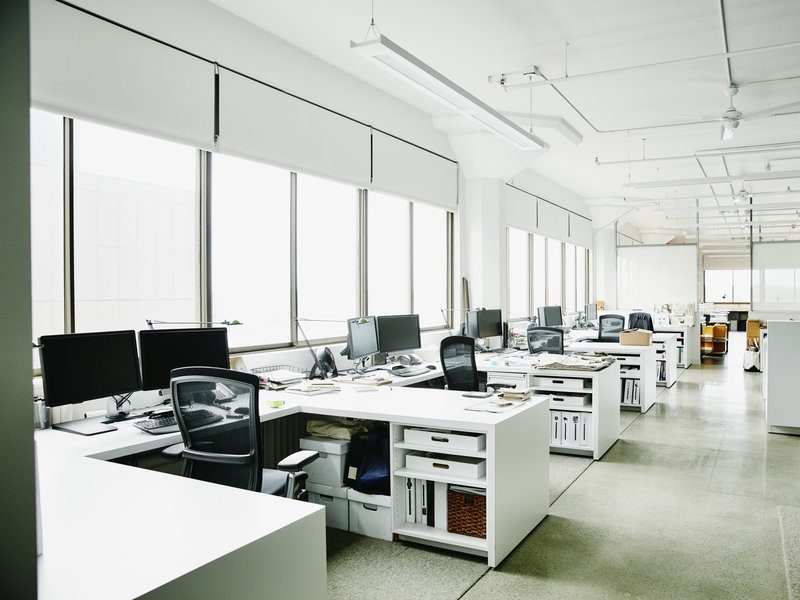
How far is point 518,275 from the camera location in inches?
389

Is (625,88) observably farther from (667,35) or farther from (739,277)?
(739,277)

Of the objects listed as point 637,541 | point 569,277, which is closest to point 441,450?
point 637,541

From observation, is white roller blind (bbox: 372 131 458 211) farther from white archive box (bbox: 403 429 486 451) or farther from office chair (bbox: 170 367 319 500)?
office chair (bbox: 170 367 319 500)

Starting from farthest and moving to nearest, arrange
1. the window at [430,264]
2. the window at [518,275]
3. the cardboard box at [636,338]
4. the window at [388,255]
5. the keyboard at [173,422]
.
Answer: the window at [518,275] < the window at [430,264] < the cardboard box at [636,338] < the window at [388,255] < the keyboard at [173,422]

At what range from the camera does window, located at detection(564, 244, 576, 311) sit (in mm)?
12016

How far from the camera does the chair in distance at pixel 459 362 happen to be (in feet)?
15.8

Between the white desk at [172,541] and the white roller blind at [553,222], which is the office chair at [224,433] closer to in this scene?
the white desk at [172,541]

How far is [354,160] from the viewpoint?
18.3 feet

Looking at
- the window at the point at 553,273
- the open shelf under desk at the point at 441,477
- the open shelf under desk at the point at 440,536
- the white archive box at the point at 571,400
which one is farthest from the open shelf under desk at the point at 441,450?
the window at the point at 553,273

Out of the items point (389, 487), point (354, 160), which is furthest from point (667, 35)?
point (389, 487)

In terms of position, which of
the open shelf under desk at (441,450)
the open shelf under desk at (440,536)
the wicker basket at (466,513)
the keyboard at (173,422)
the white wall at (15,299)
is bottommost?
the open shelf under desk at (440,536)

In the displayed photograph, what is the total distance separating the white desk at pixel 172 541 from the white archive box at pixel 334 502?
1640 millimetres

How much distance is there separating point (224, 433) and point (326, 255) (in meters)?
3.09

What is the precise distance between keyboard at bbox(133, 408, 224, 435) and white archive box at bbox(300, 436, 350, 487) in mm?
880
